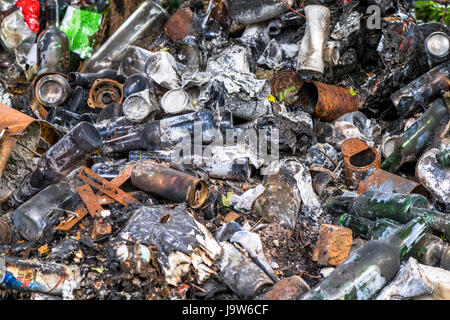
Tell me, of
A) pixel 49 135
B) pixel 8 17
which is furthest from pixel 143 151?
pixel 8 17

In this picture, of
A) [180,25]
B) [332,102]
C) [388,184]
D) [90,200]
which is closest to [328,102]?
[332,102]

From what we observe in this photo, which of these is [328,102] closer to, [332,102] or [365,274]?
[332,102]

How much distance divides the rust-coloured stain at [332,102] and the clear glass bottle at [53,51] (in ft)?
7.61

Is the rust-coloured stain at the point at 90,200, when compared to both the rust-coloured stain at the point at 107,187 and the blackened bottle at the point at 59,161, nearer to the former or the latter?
the rust-coloured stain at the point at 107,187

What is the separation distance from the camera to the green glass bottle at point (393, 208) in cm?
227

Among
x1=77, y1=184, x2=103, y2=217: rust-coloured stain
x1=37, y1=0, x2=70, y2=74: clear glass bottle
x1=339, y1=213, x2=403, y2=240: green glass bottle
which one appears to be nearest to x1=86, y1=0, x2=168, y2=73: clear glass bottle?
x1=37, y1=0, x2=70, y2=74: clear glass bottle

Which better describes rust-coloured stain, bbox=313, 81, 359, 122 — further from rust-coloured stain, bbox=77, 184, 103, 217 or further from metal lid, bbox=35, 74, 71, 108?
metal lid, bbox=35, 74, 71, 108

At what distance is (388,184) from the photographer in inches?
108

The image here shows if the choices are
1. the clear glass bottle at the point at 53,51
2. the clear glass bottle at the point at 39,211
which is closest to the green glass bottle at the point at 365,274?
the clear glass bottle at the point at 39,211

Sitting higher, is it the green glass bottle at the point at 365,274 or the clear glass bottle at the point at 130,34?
the clear glass bottle at the point at 130,34

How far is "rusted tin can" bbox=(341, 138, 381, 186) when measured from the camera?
2988mm

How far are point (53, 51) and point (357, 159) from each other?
2895 mm

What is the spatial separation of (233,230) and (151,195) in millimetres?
536

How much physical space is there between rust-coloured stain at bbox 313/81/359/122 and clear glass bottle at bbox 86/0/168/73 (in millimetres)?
1672
